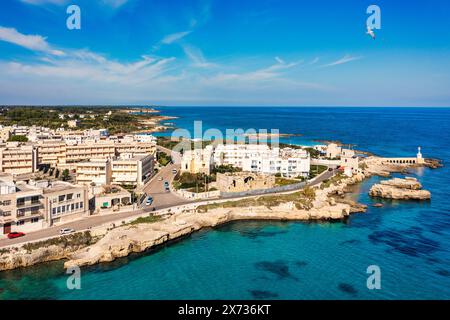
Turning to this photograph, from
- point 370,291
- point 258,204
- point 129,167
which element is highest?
point 129,167

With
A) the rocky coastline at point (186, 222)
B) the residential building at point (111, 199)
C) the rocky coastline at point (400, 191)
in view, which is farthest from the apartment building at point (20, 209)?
the rocky coastline at point (400, 191)

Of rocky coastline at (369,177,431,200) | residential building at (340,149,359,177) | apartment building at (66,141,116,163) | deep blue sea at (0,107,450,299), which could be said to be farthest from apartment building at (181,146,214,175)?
rocky coastline at (369,177,431,200)

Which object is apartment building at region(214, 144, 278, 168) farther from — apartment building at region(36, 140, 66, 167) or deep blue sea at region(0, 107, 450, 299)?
apartment building at region(36, 140, 66, 167)

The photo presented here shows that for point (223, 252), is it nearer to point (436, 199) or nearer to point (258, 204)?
point (258, 204)

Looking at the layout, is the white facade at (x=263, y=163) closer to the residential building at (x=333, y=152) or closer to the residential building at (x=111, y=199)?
the residential building at (x=111, y=199)

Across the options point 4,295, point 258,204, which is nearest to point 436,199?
point 258,204
